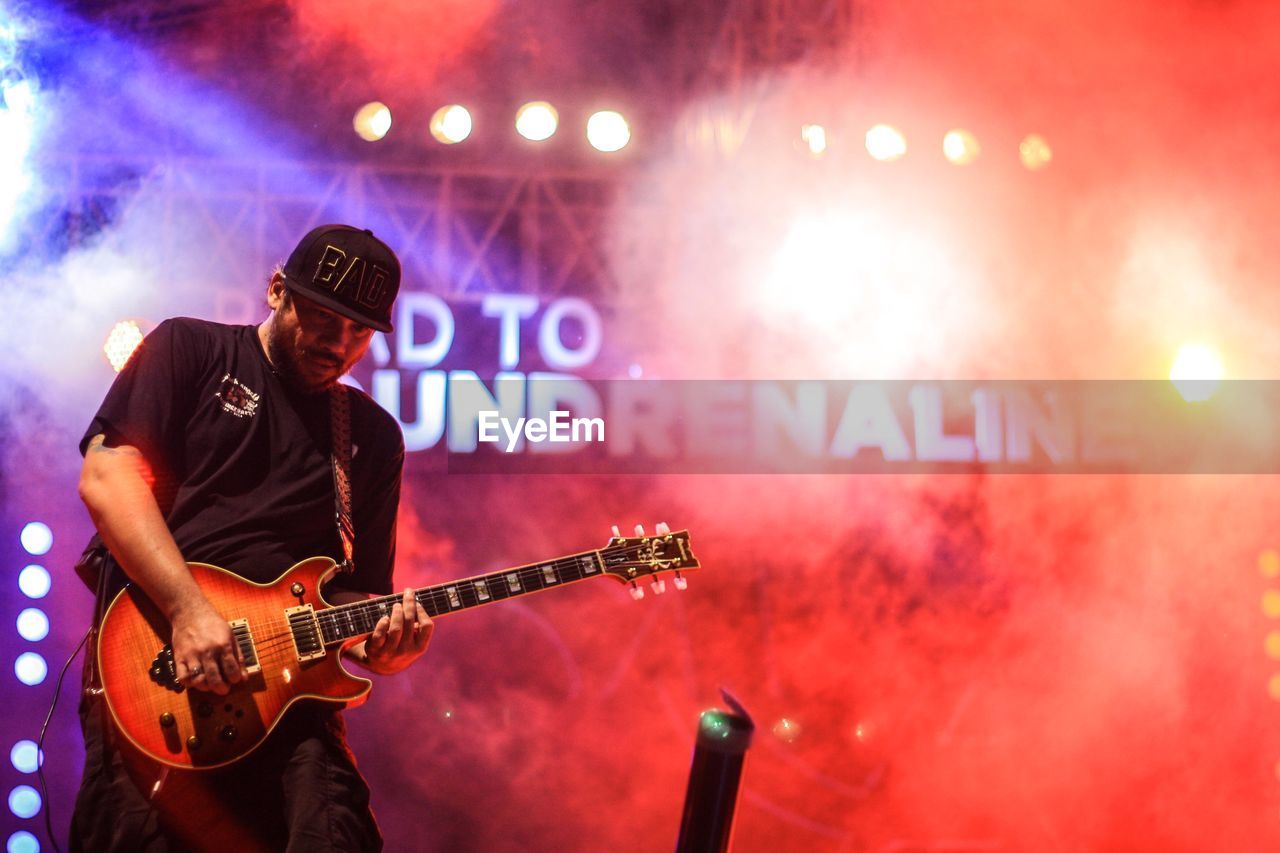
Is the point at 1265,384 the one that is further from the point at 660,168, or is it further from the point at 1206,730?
the point at 660,168

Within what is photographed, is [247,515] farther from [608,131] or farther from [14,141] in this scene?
[14,141]

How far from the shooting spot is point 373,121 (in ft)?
17.0

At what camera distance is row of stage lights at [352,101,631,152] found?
517 cm

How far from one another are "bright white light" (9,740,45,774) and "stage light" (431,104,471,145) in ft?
11.2

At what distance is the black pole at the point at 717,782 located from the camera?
213 cm

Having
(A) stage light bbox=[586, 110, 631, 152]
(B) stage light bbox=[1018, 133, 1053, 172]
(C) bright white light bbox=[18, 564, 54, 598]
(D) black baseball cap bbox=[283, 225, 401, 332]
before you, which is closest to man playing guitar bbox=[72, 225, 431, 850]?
(D) black baseball cap bbox=[283, 225, 401, 332]

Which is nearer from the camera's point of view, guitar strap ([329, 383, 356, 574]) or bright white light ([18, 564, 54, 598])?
guitar strap ([329, 383, 356, 574])

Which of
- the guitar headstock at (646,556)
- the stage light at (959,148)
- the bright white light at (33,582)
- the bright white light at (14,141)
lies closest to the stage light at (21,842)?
the bright white light at (33,582)

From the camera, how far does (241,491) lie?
265cm

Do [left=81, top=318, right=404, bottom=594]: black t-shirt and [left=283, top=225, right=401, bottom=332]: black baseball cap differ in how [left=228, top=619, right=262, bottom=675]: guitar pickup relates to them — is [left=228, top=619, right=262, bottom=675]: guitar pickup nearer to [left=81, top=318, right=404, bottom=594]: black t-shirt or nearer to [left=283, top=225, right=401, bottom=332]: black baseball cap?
[left=81, top=318, right=404, bottom=594]: black t-shirt

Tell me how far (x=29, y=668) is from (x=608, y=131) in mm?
3743

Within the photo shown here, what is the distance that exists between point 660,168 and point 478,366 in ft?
4.47

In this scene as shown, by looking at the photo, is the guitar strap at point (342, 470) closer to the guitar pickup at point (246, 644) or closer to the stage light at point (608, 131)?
the guitar pickup at point (246, 644)

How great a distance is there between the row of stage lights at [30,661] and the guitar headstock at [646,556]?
313 centimetres
